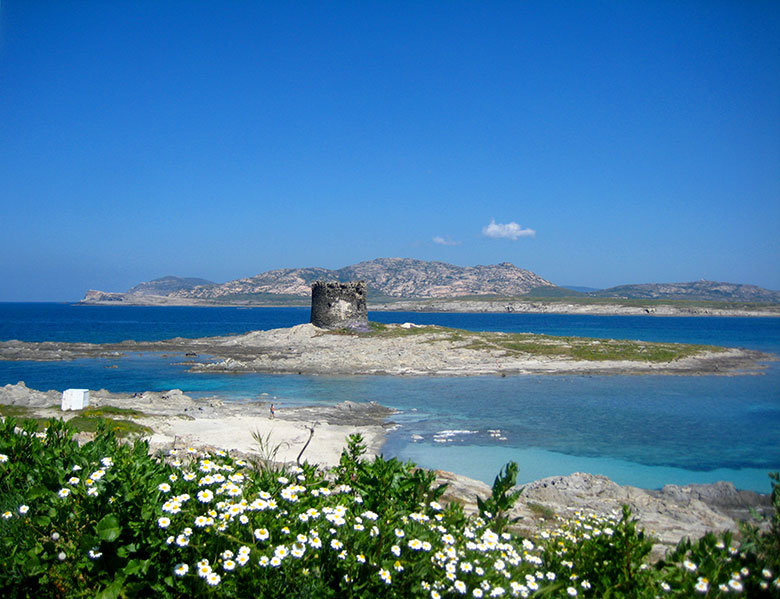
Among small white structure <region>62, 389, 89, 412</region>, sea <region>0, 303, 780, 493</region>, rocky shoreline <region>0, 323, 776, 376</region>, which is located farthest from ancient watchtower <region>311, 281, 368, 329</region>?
small white structure <region>62, 389, 89, 412</region>

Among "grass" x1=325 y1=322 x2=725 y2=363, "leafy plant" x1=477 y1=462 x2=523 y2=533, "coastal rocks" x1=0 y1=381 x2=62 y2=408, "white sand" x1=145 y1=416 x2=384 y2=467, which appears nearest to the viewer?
"leafy plant" x1=477 y1=462 x2=523 y2=533

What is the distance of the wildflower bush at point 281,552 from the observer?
11.5ft

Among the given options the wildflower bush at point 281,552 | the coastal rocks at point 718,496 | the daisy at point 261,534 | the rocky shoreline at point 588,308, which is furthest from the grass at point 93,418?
the rocky shoreline at point 588,308

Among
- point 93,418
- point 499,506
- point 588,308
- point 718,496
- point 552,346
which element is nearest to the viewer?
point 499,506

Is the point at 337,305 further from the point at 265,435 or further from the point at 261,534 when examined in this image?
the point at 261,534

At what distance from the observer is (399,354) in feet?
128

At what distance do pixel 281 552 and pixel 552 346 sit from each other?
138ft

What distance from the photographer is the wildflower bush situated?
3.51 metres

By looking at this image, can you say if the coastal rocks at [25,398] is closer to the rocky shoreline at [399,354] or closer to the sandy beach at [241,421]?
the sandy beach at [241,421]

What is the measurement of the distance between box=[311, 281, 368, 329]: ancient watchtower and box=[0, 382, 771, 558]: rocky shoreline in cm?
2501

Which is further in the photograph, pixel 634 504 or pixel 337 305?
pixel 337 305

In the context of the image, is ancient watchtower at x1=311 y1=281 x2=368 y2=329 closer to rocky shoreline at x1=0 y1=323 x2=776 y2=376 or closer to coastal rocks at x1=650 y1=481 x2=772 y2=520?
rocky shoreline at x1=0 y1=323 x2=776 y2=376

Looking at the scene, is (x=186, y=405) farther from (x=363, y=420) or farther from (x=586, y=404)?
(x=586, y=404)

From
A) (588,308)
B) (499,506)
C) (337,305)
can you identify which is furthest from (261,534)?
(588,308)
